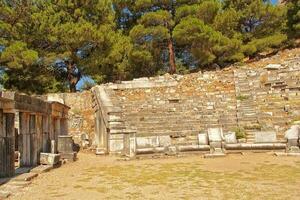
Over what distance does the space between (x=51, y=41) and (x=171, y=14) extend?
896cm

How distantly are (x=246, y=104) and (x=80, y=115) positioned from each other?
28.0ft

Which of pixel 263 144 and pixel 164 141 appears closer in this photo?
pixel 263 144

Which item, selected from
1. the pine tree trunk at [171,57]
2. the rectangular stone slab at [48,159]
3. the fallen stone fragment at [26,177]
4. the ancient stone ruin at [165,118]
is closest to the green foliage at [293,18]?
the ancient stone ruin at [165,118]

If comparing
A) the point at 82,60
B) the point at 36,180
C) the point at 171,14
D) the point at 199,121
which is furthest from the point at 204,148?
the point at 171,14

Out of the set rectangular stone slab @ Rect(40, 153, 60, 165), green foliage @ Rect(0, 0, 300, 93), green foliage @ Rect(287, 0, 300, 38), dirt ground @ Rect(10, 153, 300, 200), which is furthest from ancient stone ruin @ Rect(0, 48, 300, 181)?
green foliage @ Rect(287, 0, 300, 38)

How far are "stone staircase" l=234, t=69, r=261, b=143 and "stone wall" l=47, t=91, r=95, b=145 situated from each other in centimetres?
737

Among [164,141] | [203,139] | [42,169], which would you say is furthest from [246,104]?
[42,169]

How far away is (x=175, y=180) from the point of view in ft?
28.9

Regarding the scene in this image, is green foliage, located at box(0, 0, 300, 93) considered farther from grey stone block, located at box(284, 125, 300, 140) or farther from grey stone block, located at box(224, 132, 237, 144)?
grey stone block, located at box(284, 125, 300, 140)

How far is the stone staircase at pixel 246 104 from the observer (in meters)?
15.8

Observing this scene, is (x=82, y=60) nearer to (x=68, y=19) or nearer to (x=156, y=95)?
(x=68, y=19)

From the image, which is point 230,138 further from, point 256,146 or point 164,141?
point 164,141

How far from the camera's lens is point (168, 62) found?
2958 centimetres

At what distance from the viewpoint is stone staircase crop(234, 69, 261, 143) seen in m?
15.8
